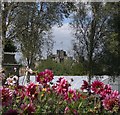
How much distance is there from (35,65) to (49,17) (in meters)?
0.94

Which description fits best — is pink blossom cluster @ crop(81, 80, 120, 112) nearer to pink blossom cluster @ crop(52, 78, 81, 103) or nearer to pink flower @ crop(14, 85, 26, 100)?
pink blossom cluster @ crop(52, 78, 81, 103)

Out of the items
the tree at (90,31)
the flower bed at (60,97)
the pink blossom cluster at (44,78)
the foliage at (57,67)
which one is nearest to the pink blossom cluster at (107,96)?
the flower bed at (60,97)

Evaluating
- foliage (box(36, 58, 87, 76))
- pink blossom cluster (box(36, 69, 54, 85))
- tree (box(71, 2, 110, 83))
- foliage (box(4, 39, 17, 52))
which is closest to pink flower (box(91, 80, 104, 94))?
pink blossom cluster (box(36, 69, 54, 85))

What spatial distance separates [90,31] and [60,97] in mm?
2730

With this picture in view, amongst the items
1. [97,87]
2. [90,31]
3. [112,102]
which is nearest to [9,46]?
[90,31]

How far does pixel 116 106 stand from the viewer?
39.6 inches

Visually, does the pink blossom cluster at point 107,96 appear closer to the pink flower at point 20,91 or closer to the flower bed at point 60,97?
the flower bed at point 60,97

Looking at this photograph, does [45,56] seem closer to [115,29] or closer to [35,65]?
[35,65]

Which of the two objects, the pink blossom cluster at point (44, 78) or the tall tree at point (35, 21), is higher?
the tall tree at point (35, 21)

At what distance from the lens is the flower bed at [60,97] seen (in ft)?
3.34

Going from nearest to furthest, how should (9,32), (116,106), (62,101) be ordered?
(116,106), (62,101), (9,32)

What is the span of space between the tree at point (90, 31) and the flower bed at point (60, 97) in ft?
8.22

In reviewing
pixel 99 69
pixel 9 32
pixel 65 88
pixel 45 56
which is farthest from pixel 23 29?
pixel 65 88

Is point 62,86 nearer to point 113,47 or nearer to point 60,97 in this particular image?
point 60,97
